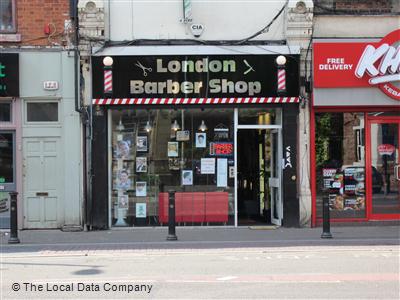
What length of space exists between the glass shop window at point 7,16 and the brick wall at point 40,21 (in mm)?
171

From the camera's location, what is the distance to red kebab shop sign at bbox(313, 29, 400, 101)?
13227mm

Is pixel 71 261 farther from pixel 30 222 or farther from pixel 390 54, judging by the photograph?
pixel 390 54

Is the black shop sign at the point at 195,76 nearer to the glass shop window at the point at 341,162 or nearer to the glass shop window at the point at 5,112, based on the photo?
the glass shop window at the point at 341,162

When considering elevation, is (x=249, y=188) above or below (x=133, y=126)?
below

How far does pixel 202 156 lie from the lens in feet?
44.9

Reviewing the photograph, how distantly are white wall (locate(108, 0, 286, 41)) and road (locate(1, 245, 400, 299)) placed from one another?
5.28 m

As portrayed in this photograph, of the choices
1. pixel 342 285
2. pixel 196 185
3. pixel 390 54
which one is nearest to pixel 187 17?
pixel 196 185

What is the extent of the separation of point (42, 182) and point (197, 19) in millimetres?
5208

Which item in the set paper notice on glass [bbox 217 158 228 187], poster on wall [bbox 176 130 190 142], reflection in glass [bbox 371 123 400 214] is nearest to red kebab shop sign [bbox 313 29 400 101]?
reflection in glass [bbox 371 123 400 214]

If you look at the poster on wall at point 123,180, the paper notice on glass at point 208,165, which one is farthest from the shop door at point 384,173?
the poster on wall at point 123,180

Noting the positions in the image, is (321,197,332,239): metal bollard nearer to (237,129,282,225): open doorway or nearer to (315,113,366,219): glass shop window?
(315,113,366,219): glass shop window

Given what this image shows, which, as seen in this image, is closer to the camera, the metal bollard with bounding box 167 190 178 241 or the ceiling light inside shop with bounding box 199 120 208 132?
the metal bollard with bounding box 167 190 178 241

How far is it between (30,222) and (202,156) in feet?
14.0

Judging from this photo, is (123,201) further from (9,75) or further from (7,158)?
(9,75)
